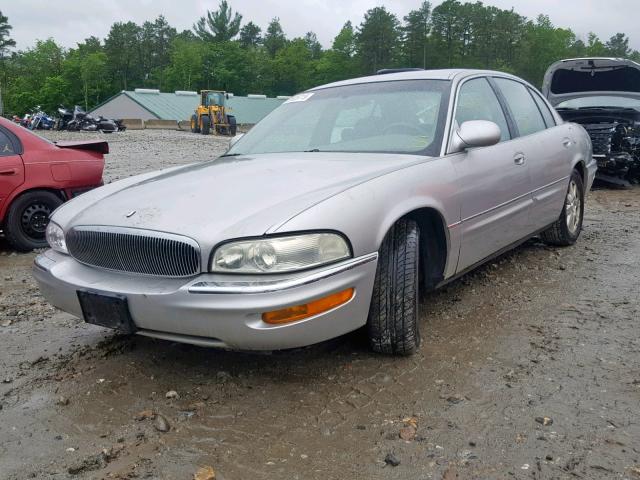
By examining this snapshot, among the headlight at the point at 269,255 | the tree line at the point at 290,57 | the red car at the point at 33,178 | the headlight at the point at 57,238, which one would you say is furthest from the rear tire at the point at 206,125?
the tree line at the point at 290,57

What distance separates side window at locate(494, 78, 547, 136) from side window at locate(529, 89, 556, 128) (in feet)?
0.30

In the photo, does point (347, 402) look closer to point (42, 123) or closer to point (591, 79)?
point (591, 79)

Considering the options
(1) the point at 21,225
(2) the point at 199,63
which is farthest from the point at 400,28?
(1) the point at 21,225

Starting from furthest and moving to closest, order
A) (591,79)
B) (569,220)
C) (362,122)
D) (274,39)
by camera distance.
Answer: (274,39)
(591,79)
(569,220)
(362,122)

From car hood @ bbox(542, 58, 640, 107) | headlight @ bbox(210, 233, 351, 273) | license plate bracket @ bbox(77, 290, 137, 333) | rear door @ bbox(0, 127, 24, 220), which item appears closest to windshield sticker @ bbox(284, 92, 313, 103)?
headlight @ bbox(210, 233, 351, 273)

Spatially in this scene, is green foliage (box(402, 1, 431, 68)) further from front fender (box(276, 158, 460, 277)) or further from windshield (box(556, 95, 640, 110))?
front fender (box(276, 158, 460, 277))

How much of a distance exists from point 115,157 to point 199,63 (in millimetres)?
80257

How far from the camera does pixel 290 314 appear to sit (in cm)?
255

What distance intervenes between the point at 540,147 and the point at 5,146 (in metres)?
4.86

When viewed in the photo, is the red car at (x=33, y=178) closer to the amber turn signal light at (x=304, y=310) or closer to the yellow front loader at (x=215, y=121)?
the amber turn signal light at (x=304, y=310)

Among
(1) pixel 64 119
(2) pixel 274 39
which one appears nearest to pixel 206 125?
(1) pixel 64 119

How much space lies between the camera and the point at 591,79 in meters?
10.1

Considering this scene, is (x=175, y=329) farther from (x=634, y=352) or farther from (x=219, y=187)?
(x=634, y=352)

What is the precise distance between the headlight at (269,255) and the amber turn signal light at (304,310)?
0.52 feet
